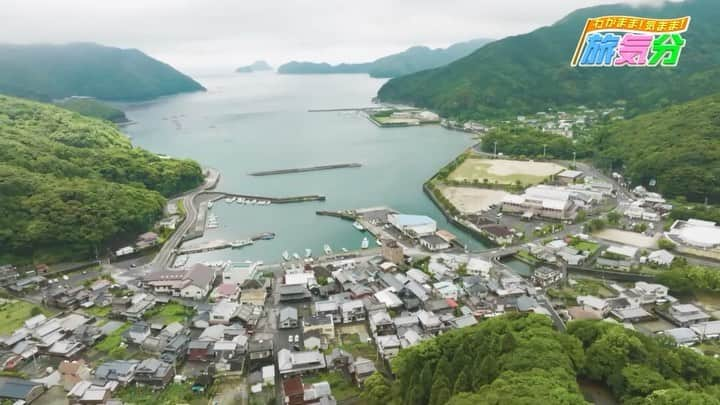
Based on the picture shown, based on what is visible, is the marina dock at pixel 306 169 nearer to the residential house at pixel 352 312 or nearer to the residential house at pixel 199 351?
the residential house at pixel 352 312

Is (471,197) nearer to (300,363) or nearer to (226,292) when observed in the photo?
(226,292)

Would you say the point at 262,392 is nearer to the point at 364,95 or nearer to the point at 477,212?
the point at 477,212

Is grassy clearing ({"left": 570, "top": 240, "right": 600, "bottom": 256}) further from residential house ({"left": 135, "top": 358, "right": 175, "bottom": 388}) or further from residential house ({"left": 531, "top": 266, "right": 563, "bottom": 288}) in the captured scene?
residential house ({"left": 135, "top": 358, "right": 175, "bottom": 388})

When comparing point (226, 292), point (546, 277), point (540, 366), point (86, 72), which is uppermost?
point (86, 72)

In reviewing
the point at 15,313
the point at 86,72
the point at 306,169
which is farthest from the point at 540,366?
the point at 86,72

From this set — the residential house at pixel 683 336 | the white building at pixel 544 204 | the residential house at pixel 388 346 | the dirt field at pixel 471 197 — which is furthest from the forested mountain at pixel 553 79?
the residential house at pixel 388 346

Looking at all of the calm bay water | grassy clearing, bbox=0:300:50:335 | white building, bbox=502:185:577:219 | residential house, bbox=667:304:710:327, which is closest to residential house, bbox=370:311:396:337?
the calm bay water
